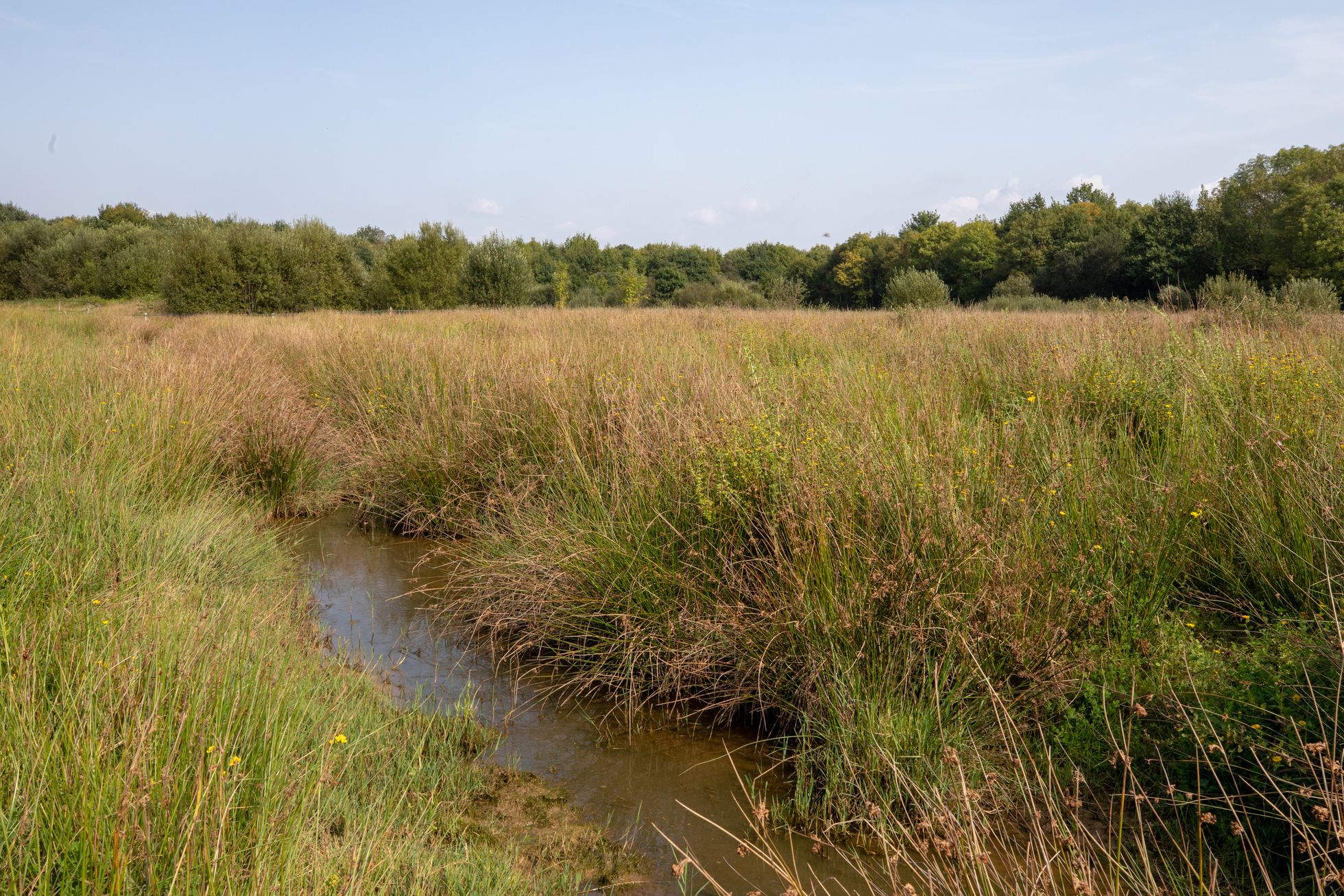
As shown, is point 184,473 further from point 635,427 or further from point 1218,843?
point 1218,843

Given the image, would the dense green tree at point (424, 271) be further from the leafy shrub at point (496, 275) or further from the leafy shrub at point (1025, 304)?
the leafy shrub at point (1025, 304)

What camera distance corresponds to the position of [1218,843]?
2.64 metres

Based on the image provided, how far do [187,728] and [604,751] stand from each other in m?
1.96

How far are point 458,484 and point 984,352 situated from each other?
471cm

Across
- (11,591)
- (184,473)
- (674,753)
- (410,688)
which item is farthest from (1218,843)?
(184,473)

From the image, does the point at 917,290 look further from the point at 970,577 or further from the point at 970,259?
the point at 970,259

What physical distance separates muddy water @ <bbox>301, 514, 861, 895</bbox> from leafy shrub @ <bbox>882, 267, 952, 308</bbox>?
13168mm

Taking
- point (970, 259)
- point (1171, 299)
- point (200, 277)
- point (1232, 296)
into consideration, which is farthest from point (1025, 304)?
point (970, 259)

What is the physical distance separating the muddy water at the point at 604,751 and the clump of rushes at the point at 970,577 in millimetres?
175

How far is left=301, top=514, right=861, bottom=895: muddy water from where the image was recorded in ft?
9.58

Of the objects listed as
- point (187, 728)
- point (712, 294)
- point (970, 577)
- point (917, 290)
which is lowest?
point (970, 577)

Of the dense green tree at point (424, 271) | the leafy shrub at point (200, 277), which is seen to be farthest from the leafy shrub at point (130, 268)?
the dense green tree at point (424, 271)

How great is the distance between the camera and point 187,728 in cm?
209

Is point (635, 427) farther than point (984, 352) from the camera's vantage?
No
